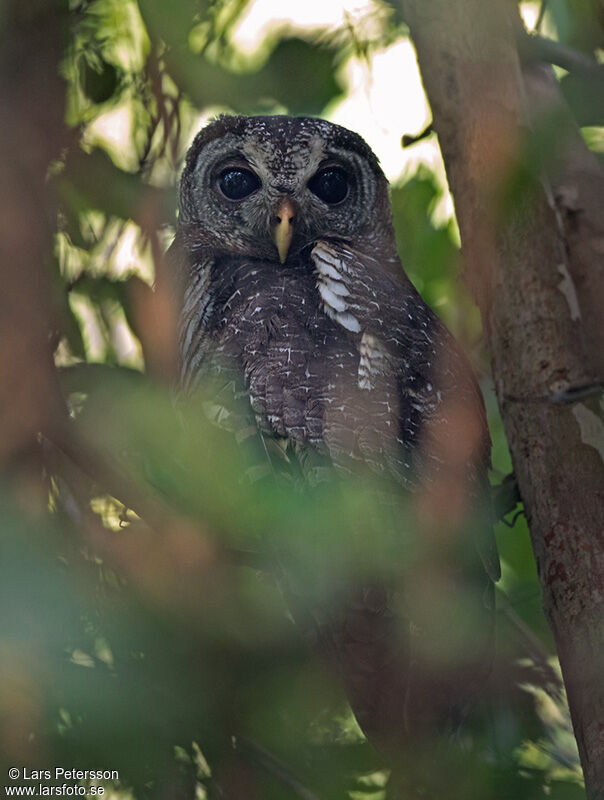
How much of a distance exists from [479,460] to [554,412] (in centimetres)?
20

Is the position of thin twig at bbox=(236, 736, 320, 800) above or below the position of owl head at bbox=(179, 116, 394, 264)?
below

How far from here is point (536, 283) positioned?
69.7 inches

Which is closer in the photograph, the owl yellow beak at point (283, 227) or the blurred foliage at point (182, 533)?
the blurred foliage at point (182, 533)

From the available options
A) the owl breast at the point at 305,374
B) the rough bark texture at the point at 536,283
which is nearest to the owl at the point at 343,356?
the owl breast at the point at 305,374

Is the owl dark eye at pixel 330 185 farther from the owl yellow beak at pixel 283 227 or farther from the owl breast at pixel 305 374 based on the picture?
the owl breast at pixel 305 374

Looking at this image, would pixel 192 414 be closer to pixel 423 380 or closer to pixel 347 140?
pixel 423 380

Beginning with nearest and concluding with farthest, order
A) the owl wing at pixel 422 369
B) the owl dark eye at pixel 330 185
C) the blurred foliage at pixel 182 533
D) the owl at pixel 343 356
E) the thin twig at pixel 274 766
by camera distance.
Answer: the blurred foliage at pixel 182 533, the thin twig at pixel 274 766, the owl at pixel 343 356, the owl wing at pixel 422 369, the owl dark eye at pixel 330 185

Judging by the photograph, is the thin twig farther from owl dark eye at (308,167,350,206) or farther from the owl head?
owl dark eye at (308,167,350,206)

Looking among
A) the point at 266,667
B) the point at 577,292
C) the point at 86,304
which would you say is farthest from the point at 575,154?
the point at 266,667

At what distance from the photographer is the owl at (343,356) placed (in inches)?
60.8

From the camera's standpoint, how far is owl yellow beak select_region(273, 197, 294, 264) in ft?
7.61

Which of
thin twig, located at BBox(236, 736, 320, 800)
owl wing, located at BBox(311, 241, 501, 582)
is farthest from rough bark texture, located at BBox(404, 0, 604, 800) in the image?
thin twig, located at BBox(236, 736, 320, 800)

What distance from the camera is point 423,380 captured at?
5.98ft

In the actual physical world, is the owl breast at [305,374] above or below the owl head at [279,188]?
below
